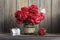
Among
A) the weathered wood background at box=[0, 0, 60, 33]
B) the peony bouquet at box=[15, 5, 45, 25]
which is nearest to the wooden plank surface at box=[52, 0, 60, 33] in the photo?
the weathered wood background at box=[0, 0, 60, 33]

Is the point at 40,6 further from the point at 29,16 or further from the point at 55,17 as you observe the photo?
the point at 29,16

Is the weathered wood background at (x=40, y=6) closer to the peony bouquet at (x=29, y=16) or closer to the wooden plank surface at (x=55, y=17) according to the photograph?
the wooden plank surface at (x=55, y=17)

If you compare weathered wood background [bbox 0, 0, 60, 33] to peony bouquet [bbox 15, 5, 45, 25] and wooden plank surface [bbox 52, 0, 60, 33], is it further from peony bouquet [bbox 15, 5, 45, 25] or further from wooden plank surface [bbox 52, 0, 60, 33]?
peony bouquet [bbox 15, 5, 45, 25]

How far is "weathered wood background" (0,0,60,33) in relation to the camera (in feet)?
5.71

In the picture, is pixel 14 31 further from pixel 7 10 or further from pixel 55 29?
pixel 55 29

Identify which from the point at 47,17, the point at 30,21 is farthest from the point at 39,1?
the point at 30,21

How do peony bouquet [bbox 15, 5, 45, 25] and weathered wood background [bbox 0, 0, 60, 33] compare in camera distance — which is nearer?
peony bouquet [bbox 15, 5, 45, 25]

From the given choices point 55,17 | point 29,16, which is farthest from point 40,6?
point 29,16

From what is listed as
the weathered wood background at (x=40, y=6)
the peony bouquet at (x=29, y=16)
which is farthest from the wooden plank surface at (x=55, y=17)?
the peony bouquet at (x=29, y=16)

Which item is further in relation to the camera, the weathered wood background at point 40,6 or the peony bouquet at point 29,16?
the weathered wood background at point 40,6

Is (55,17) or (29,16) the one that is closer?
(29,16)

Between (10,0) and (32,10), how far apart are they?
0.39 meters

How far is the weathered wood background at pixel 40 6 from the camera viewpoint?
174 cm

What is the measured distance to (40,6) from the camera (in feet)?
5.75
